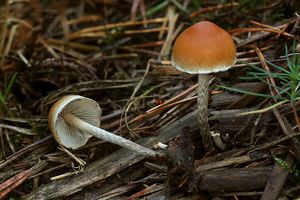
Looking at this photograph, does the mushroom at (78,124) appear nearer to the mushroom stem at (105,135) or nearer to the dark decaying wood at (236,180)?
the mushroom stem at (105,135)

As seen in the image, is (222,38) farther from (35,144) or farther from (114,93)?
(35,144)

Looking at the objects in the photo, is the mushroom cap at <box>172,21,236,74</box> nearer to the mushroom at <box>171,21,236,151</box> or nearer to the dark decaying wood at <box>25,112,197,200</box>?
the mushroom at <box>171,21,236,151</box>

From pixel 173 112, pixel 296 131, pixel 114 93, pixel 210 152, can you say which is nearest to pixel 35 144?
pixel 114 93

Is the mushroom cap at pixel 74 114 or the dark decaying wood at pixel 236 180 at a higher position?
the mushroom cap at pixel 74 114

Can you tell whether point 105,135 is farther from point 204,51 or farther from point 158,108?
point 204,51

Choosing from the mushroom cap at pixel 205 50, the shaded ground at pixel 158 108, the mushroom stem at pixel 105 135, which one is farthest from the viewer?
the mushroom stem at pixel 105 135

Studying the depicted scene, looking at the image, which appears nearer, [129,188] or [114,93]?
[129,188]

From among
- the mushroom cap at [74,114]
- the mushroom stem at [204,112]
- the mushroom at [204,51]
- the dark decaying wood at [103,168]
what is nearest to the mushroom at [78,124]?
A: the mushroom cap at [74,114]
